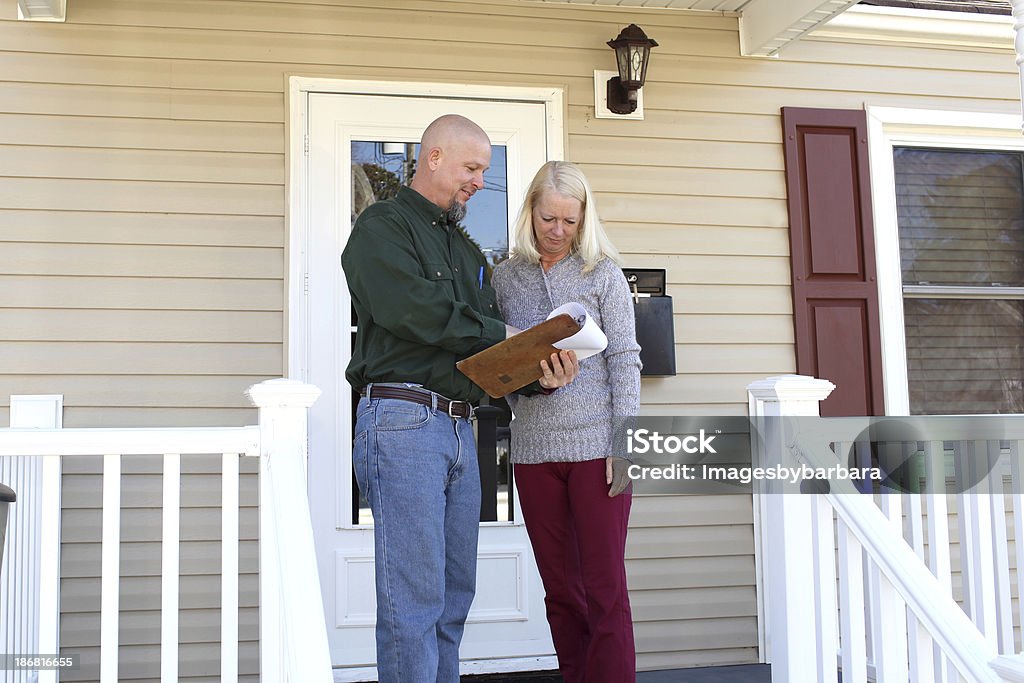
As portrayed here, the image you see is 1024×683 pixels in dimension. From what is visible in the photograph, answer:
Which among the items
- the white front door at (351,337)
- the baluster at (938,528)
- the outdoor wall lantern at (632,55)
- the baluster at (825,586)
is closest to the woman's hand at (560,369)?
the baluster at (825,586)

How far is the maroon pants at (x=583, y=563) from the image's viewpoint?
7.64 ft

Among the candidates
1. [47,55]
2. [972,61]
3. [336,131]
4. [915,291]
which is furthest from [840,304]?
[47,55]

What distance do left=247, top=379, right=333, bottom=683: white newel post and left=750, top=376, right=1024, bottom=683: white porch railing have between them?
123 cm

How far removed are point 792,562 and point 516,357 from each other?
3.22 feet

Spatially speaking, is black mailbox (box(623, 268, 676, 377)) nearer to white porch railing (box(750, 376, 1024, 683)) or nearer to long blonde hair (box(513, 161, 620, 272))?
white porch railing (box(750, 376, 1024, 683))

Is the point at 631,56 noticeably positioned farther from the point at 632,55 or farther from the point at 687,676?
the point at 687,676

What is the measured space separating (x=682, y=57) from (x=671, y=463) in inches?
64.9

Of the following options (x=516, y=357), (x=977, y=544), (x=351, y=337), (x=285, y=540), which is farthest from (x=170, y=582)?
(x=977, y=544)

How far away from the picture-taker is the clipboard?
206 centimetres

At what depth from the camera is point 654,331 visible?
3.68 metres

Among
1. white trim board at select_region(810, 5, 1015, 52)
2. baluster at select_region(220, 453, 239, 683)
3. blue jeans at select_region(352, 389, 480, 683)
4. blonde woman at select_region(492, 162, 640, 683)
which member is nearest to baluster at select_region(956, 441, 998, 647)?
blonde woman at select_region(492, 162, 640, 683)

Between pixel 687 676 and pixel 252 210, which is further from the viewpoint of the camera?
pixel 687 676

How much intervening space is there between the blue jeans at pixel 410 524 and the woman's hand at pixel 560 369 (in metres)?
0.25

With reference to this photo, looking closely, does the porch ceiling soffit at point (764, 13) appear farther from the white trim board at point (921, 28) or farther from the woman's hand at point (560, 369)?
the woman's hand at point (560, 369)
